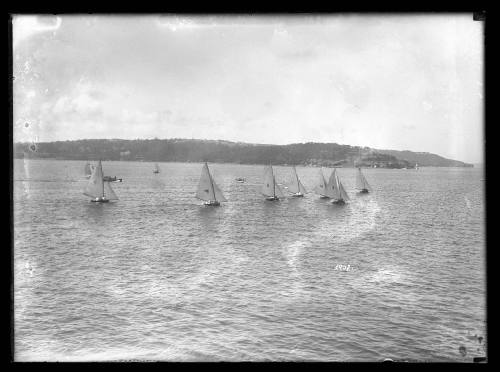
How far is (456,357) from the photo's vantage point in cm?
1404

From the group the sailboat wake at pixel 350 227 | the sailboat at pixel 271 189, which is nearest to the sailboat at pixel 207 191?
the sailboat at pixel 271 189

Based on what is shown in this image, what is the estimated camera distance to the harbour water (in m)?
14.2

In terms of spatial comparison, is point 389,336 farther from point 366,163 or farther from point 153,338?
point 366,163

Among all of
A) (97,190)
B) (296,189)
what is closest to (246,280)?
(97,190)

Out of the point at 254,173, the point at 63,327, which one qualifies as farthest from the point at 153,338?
the point at 254,173

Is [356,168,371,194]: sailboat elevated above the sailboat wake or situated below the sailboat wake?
above

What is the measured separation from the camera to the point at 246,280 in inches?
808

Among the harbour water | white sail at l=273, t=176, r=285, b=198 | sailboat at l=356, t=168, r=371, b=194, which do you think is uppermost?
sailboat at l=356, t=168, r=371, b=194

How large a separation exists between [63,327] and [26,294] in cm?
548

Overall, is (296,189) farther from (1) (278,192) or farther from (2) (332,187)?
(2) (332,187)

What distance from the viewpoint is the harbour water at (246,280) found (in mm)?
→ 14164

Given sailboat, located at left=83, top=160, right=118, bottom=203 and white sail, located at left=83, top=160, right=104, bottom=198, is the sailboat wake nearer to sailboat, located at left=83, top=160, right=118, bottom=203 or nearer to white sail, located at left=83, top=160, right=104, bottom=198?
sailboat, located at left=83, top=160, right=118, bottom=203

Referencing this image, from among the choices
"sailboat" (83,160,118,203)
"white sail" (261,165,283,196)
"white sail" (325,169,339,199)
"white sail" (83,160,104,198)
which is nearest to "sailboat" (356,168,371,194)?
"white sail" (325,169,339,199)

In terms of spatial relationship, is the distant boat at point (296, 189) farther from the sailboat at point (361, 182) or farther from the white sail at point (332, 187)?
the sailboat at point (361, 182)
